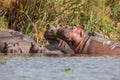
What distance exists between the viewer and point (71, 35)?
8977 mm

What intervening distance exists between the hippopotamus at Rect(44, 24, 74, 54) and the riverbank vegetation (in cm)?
134

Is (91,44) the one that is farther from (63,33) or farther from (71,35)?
(63,33)

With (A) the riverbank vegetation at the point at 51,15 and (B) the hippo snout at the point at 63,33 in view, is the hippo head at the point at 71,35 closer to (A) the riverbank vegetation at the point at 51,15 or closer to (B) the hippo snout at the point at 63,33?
(B) the hippo snout at the point at 63,33

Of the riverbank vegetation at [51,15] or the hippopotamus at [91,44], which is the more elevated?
the riverbank vegetation at [51,15]

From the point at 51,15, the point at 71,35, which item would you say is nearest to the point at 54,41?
the point at 71,35

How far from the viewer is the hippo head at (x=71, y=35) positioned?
29.2ft

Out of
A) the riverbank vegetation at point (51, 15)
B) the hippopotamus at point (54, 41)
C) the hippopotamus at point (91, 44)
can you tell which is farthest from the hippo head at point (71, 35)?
the riverbank vegetation at point (51, 15)

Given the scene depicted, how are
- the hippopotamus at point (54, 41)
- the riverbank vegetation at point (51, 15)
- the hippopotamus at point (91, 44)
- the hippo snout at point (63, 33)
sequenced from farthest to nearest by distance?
the riverbank vegetation at point (51, 15)
the hippopotamus at point (91, 44)
the hippopotamus at point (54, 41)
the hippo snout at point (63, 33)

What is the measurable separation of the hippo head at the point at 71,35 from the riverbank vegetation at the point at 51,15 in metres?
1.81

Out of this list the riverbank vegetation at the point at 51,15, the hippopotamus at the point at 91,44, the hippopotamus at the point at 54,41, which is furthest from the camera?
the riverbank vegetation at the point at 51,15

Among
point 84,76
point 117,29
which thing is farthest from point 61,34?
point 84,76

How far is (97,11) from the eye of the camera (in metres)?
11.5

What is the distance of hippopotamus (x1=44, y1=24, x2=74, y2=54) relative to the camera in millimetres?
8969

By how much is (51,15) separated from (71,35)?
240 centimetres
